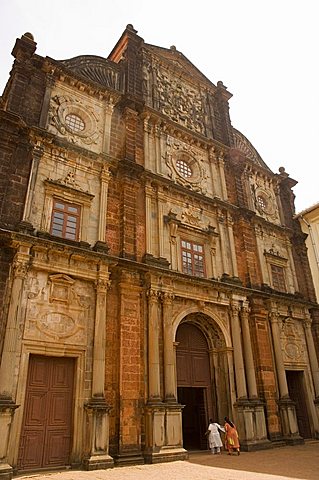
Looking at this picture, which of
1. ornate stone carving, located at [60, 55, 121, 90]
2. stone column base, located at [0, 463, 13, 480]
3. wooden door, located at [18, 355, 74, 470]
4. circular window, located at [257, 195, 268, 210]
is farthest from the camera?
circular window, located at [257, 195, 268, 210]

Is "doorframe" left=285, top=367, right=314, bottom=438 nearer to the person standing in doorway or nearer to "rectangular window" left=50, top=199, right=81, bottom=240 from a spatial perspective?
the person standing in doorway

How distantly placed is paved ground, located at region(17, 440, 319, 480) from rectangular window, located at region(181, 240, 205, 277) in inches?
256

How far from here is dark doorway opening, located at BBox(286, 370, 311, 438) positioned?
642 inches

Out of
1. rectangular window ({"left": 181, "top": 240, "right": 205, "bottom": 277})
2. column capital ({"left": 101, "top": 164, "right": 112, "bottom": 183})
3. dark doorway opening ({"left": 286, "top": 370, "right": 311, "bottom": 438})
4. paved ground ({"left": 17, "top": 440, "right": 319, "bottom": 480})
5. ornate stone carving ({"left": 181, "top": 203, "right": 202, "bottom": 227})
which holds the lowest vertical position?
paved ground ({"left": 17, "top": 440, "right": 319, "bottom": 480})

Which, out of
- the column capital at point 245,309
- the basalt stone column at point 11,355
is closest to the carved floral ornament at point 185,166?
the column capital at point 245,309

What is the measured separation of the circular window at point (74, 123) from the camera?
14394 millimetres

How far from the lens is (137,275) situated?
12891 mm

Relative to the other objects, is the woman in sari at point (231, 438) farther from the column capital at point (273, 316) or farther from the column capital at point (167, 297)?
the column capital at point (273, 316)

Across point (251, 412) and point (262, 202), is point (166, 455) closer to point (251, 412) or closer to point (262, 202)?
point (251, 412)

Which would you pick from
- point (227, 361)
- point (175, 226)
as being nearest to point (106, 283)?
point (175, 226)

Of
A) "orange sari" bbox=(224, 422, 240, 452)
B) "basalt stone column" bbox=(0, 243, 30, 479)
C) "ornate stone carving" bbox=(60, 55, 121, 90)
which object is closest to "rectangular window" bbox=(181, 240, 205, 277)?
"orange sari" bbox=(224, 422, 240, 452)

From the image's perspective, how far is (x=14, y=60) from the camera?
13.9 meters

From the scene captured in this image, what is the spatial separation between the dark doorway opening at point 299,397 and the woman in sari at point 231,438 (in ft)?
17.4

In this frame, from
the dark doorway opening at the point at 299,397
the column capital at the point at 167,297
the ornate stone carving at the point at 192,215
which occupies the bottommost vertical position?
the dark doorway opening at the point at 299,397
